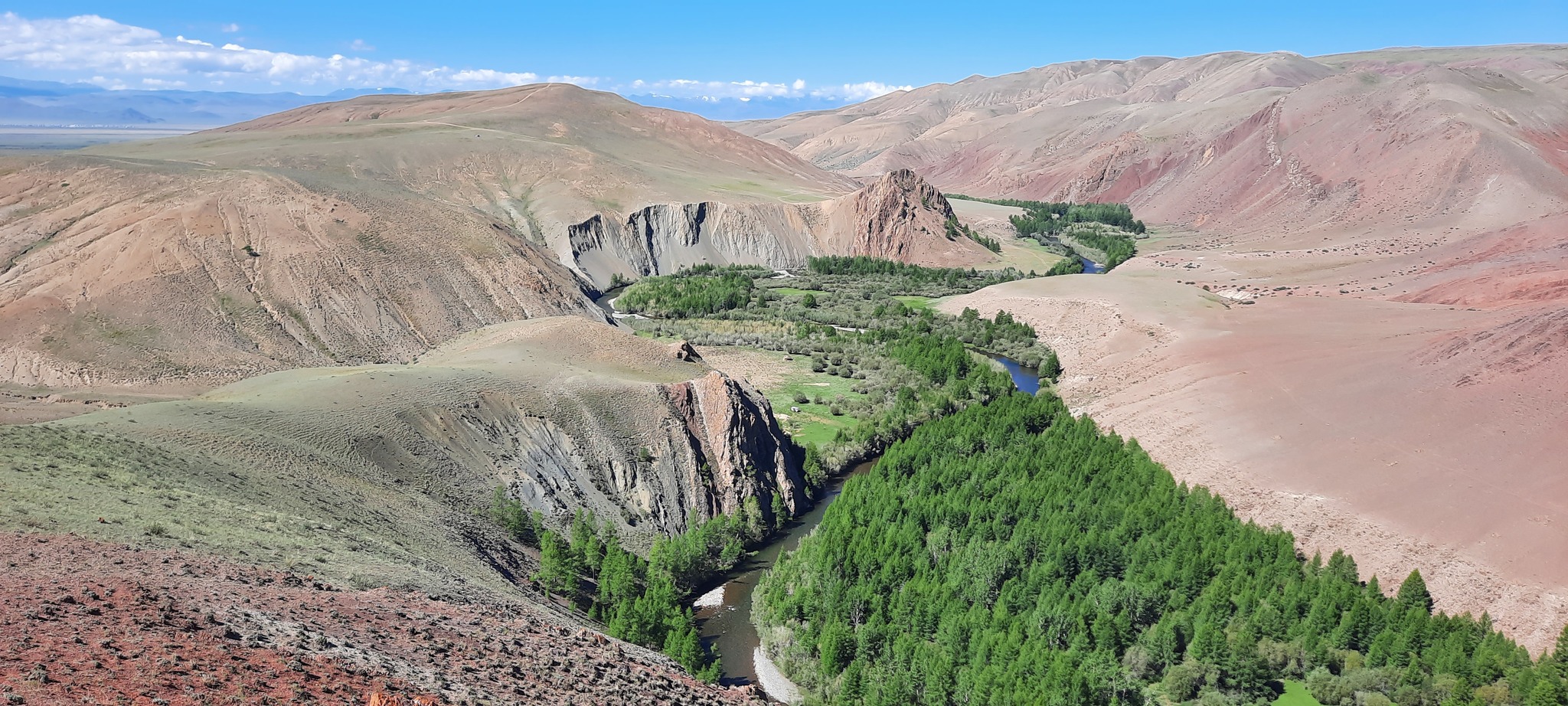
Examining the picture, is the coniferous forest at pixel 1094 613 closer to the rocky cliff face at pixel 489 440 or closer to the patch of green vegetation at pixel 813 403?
the rocky cliff face at pixel 489 440

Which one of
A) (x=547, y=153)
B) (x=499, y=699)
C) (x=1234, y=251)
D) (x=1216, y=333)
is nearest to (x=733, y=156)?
(x=547, y=153)

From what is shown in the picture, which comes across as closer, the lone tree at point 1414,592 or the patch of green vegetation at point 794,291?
the lone tree at point 1414,592

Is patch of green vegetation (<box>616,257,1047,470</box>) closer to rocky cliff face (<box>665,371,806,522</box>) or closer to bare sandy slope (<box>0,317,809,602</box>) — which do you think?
rocky cliff face (<box>665,371,806,522</box>)

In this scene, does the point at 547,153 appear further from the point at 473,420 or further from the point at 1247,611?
the point at 1247,611

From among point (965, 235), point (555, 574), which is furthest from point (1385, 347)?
point (965, 235)

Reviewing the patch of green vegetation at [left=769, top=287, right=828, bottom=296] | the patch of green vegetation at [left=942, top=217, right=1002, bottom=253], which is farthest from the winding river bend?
the patch of green vegetation at [left=942, top=217, right=1002, bottom=253]

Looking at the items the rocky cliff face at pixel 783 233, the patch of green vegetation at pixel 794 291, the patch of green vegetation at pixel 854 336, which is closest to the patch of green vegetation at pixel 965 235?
the rocky cliff face at pixel 783 233
